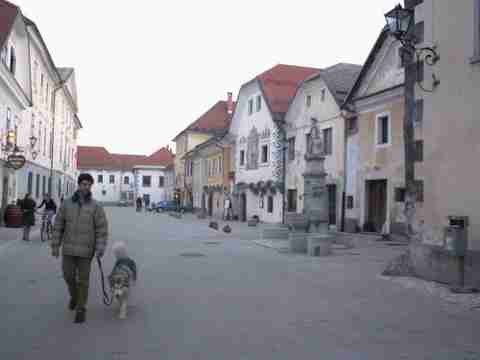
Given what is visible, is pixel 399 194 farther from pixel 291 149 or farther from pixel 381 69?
pixel 291 149

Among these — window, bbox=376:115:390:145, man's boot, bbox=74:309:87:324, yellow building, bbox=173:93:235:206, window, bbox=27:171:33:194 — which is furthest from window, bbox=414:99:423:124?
yellow building, bbox=173:93:235:206

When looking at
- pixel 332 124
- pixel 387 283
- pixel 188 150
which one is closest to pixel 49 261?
pixel 387 283

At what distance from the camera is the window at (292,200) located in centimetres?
3104

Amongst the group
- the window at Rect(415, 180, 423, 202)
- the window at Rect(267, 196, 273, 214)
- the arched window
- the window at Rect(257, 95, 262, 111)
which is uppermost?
the window at Rect(257, 95, 262, 111)

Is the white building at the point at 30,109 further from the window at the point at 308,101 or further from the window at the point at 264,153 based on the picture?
the window at the point at 308,101

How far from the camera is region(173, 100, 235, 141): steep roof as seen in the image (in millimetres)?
59750

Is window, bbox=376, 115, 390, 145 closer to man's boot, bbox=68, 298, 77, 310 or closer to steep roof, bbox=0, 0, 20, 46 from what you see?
steep roof, bbox=0, 0, 20, 46

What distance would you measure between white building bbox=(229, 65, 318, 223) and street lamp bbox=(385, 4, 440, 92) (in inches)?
837

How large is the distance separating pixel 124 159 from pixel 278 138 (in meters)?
79.1

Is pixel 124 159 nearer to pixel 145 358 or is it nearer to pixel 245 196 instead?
pixel 245 196

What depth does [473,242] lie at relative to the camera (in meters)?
9.74

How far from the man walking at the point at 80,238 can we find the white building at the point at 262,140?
84.8 ft

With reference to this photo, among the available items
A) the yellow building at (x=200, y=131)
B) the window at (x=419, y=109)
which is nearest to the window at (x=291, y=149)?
the window at (x=419, y=109)

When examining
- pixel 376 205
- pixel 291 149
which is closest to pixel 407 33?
pixel 376 205
